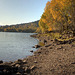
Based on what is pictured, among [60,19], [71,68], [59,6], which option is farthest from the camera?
[60,19]

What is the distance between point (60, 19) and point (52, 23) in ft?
16.1

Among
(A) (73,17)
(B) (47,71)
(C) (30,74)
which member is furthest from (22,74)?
(A) (73,17)

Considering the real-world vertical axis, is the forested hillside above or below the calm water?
above

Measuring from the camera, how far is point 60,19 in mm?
31328

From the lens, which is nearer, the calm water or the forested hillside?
the calm water

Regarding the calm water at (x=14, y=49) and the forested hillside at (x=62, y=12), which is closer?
the calm water at (x=14, y=49)

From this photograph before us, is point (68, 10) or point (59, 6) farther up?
point (59, 6)

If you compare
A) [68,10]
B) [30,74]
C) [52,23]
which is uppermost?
[68,10]

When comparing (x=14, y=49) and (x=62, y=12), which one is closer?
(x=14, y=49)

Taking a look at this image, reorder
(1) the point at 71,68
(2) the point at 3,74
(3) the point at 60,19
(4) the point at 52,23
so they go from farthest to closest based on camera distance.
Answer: (4) the point at 52,23
(3) the point at 60,19
(1) the point at 71,68
(2) the point at 3,74

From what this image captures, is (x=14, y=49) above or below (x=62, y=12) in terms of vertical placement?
below

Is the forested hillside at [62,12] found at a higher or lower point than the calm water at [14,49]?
higher

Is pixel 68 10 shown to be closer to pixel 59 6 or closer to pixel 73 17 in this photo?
pixel 73 17

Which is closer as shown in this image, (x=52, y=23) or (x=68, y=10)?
(x=68, y=10)
